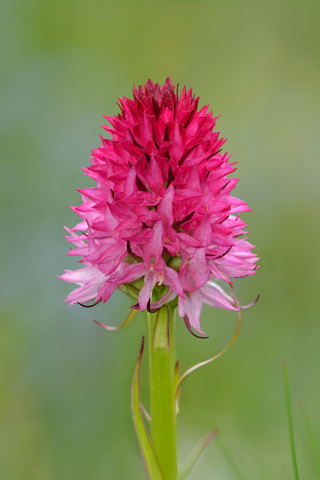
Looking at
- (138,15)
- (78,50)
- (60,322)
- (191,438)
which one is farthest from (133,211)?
(138,15)

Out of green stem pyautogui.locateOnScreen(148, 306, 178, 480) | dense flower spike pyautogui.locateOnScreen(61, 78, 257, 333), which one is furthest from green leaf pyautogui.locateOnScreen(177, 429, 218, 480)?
dense flower spike pyautogui.locateOnScreen(61, 78, 257, 333)

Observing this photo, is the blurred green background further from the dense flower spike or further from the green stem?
the dense flower spike

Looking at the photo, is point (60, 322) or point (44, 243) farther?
point (44, 243)

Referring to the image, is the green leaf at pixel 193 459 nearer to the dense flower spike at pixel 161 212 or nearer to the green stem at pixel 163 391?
the green stem at pixel 163 391

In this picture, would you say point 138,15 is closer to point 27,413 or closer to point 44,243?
point 44,243

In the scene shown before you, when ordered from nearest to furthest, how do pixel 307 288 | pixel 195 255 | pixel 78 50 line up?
pixel 195 255, pixel 307 288, pixel 78 50
